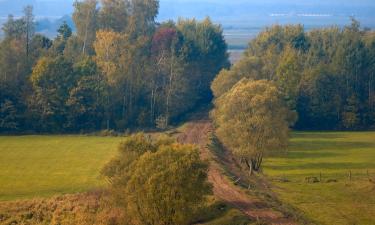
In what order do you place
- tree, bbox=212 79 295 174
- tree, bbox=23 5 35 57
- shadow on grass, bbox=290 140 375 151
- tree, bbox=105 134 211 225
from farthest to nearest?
tree, bbox=23 5 35 57 < shadow on grass, bbox=290 140 375 151 < tree, bbox=212 79 295 174 < tree, bbox=105 134 211 225

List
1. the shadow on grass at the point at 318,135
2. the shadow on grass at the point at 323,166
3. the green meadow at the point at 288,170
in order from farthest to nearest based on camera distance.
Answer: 1. the shadow on grass at the point at 318,135
2. the shadow on grass at the point at 323,166
3. the green meadow at the point at 288,170

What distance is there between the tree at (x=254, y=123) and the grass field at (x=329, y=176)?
3.08 meters

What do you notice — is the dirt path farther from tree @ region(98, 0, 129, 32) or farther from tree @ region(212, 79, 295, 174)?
tree @ region(98, 0, 129, 32)

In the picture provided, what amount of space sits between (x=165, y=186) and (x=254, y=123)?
81.0 feet

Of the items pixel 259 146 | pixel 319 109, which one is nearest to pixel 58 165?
pixel 259 146

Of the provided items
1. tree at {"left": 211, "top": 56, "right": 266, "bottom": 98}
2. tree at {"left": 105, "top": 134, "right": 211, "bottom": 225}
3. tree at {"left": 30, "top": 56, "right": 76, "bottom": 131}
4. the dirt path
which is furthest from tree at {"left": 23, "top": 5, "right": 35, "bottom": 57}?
tree at {"left": 105, "top": 134, "right": 211, "bottom": 225}

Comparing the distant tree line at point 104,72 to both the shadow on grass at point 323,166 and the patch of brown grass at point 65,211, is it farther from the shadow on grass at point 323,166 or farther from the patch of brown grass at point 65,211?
the patch of brown grass at point 65,211

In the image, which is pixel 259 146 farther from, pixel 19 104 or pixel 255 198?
pixel 19 104

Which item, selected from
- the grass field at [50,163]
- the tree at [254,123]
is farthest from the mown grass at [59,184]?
the tree at [254,123]

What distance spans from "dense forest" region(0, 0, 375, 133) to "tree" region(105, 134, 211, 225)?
147ft

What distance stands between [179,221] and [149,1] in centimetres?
6896

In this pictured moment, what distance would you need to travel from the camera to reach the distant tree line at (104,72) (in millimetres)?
82375

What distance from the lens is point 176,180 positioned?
3759cm

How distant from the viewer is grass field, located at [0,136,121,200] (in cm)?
5284
